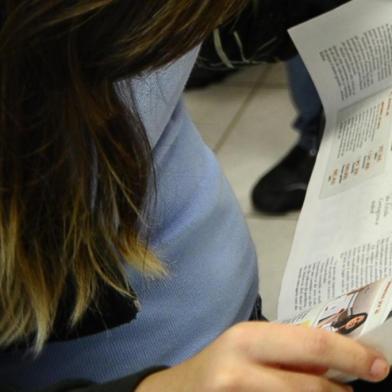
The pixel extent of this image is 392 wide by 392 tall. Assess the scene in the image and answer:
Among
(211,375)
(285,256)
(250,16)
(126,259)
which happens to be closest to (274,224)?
(285,256)

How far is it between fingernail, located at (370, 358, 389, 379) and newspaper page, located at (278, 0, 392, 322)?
0.11m

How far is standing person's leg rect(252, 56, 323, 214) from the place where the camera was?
1367 millimetres

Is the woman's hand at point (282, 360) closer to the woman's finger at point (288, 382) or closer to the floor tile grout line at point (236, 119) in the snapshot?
the woman's finger at point (288, 382)

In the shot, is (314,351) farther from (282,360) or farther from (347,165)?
(347,165)

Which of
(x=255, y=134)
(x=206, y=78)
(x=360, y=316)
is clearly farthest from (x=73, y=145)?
(x=206, y=78)


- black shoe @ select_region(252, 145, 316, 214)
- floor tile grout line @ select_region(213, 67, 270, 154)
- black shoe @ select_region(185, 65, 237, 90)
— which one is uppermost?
black shoe @ select_region(185, 65, 237, 90)

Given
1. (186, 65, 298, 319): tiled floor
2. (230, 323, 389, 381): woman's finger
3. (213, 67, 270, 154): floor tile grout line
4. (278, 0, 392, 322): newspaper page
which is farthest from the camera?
(213, 67, 270, 154): floor tile grout line

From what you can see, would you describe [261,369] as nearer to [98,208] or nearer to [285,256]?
[98,208]

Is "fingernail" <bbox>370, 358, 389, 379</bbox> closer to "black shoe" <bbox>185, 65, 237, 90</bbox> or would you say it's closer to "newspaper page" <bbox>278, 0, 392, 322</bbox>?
"newspaper page" <bbox>278, 0, 392, 322</bbox>

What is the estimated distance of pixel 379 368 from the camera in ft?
1.26

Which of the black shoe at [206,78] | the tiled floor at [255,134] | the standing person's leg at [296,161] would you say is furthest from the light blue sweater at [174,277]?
the black shoe at [206,78]

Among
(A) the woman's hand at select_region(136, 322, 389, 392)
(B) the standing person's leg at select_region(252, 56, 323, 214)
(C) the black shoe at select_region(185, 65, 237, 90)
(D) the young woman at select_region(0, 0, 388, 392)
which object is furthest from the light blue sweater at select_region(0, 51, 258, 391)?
(C) the black shoe at select_region(185, 65, 237, 90)

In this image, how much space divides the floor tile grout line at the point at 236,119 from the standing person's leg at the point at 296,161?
0.19 m

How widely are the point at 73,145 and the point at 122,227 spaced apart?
85 millimetres
